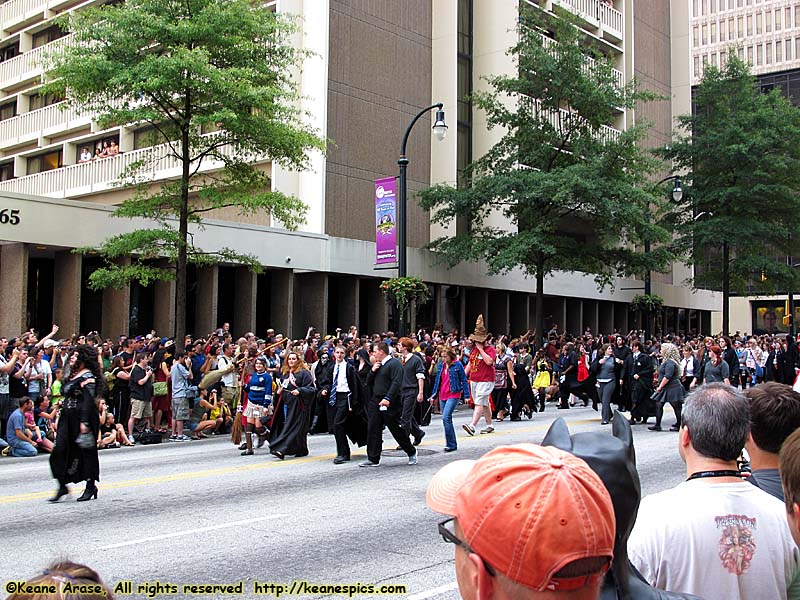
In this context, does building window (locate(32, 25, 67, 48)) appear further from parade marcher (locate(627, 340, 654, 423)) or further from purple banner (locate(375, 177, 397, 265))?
parade marcher (locate(627, 340, 654, 423))

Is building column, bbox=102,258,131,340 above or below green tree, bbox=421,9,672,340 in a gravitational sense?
below

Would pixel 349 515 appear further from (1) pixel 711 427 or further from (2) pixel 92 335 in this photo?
(2) pixel 92 335

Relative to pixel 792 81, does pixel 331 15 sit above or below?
below

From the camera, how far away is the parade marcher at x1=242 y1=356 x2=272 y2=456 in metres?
14.5

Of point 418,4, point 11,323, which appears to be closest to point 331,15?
point 418,4

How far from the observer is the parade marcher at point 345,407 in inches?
527

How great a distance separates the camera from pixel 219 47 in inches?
826

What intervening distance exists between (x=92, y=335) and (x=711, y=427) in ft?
54.1

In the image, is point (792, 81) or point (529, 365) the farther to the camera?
point (792, 81)

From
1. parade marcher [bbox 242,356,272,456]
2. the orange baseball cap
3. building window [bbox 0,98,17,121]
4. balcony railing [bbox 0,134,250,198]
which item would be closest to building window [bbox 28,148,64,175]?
balcony railing [bbox 0,134,250,198]

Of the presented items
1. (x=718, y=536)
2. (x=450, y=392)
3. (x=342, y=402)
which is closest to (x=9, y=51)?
(x=450, y=392)

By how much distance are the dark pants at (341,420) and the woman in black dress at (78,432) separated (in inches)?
159

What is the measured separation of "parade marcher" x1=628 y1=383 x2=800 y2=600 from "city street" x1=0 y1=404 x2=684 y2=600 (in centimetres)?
329

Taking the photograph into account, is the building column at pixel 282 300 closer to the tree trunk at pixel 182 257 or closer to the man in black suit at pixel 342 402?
the tree trunk at pixel 182 257
